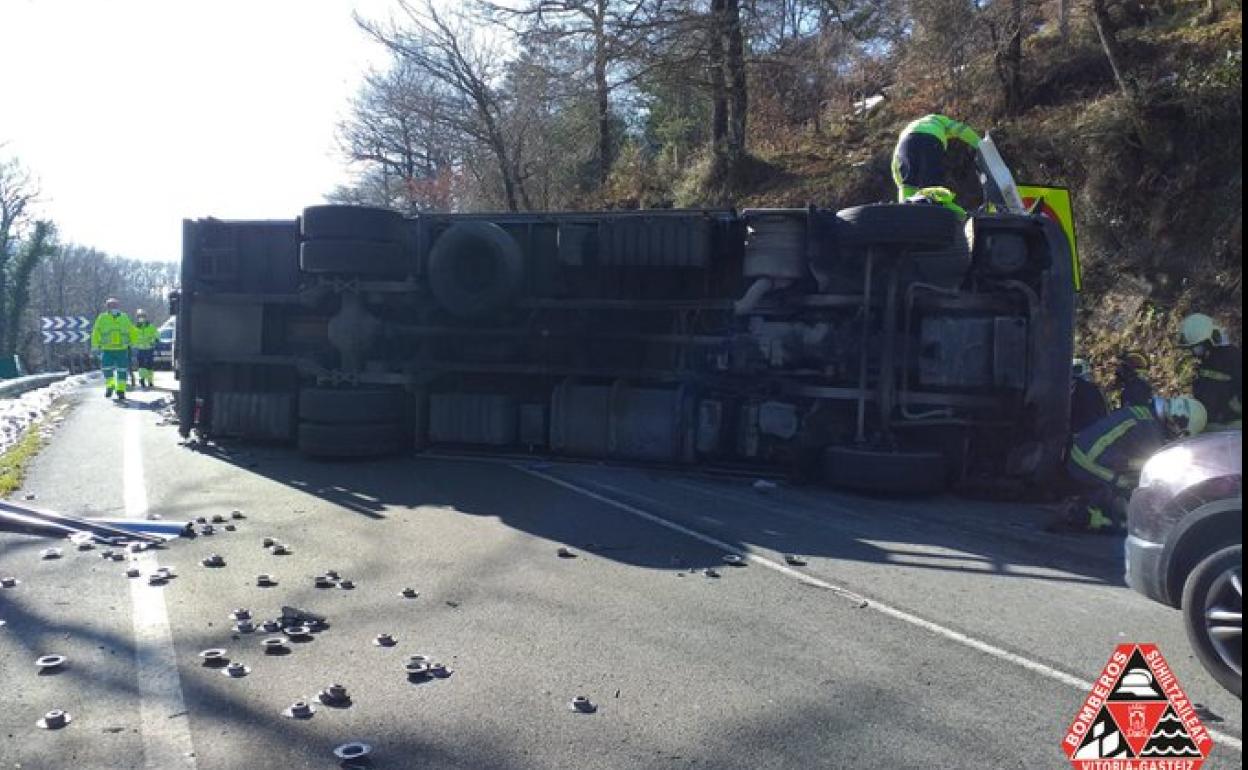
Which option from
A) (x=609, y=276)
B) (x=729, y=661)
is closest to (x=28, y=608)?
(x=729, y=661)

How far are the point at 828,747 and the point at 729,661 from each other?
3.00ft

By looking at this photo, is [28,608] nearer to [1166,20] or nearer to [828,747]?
[828,747]

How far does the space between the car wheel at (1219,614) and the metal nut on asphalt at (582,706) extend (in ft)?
8.24

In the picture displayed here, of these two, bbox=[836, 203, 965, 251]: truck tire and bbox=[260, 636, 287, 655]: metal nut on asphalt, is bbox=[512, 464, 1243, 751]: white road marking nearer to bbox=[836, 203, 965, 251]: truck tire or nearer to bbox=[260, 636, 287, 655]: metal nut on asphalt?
bbox=[260, 636, 287, 655]: metal nut on asphalt

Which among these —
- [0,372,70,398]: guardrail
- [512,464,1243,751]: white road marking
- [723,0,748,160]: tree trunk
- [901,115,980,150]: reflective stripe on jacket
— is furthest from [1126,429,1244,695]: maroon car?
[0,372,70,398]: guardrail

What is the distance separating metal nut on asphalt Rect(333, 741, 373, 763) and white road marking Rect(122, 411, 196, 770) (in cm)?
49

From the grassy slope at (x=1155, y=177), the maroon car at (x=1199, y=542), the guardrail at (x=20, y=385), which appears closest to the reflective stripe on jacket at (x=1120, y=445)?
the maroon car at (x=1199, y=542)

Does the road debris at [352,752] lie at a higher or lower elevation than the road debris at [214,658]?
lower

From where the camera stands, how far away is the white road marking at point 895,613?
423 cm

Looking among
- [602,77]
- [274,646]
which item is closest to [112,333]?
[602,77]

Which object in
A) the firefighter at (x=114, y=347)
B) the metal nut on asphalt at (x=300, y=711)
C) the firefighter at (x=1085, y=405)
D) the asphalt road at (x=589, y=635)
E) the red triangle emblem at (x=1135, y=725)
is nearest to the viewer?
the red triangle emblem at (x=1135, y=725)

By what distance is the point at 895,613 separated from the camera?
520cm

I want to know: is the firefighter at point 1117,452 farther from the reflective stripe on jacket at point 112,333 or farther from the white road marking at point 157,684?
the reflective stripe on jacket at point 112,333

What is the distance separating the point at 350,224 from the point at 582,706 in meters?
7.20
